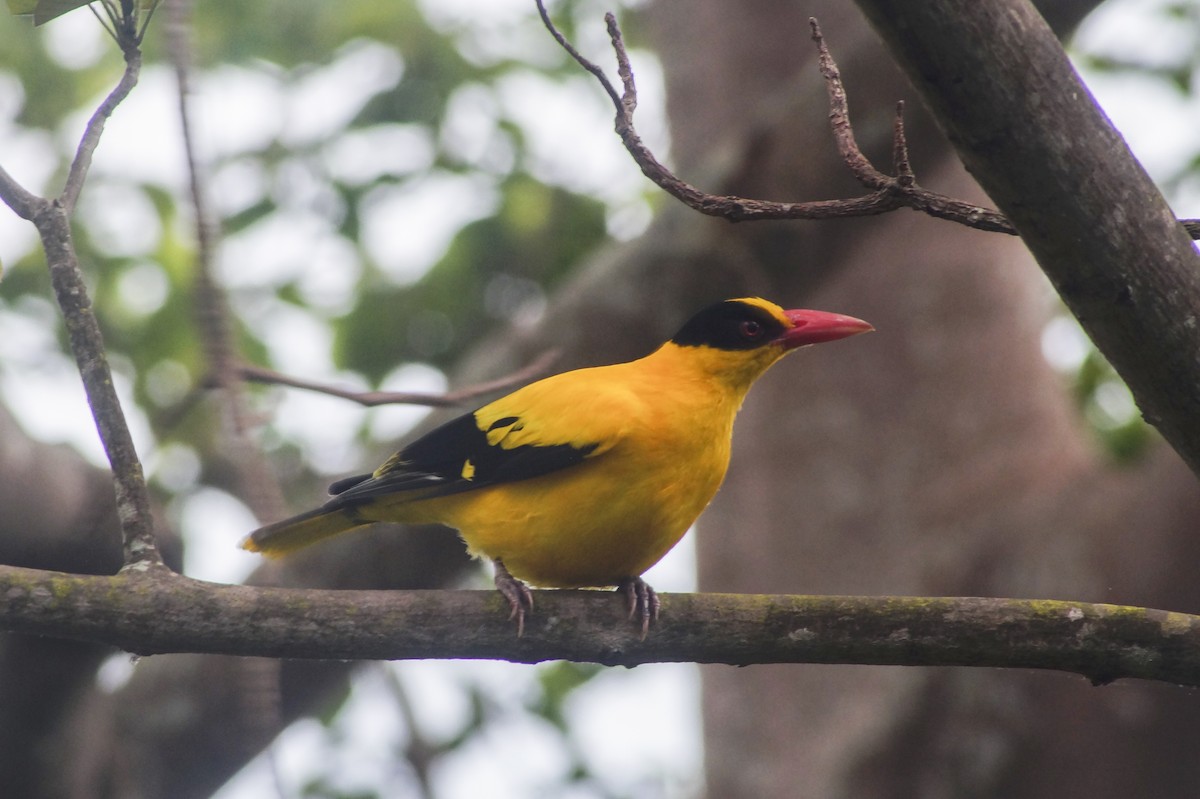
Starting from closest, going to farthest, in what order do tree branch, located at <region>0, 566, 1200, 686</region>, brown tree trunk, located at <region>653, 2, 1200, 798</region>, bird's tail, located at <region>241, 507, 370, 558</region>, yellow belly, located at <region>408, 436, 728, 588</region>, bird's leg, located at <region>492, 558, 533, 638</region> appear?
tree branch, located at <region>0, 566, 1200, 686</region> < bird's leg, located at <region>492, 558, 533, 638</region> < yellow belly, located at <region>408, 436, 728, 588</region> < bird's tail, located at <region>241, 507, 370, 558</region> < brown tree trunk, located at <region>653, 2, 1200, 798</region>

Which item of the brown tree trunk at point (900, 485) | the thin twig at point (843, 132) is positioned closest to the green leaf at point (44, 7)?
the thin twig at point (843, 132)

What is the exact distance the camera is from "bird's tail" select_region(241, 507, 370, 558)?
348 cm

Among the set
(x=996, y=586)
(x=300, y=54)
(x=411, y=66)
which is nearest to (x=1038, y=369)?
(x=996, y=586)

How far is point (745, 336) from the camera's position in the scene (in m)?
3.76

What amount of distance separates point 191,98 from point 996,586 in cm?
389

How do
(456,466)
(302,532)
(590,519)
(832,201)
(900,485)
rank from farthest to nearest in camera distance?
1. (900,485)
2. (302,532)
3. (456,466)
4. (590,519)
5. (832,201)

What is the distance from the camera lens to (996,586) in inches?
203

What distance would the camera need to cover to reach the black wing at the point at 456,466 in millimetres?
3273

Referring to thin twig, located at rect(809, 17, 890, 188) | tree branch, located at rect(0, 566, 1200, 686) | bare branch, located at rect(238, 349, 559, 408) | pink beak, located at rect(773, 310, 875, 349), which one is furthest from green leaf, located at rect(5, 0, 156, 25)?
pink beak, located at rect(773, 310, 875, 349)

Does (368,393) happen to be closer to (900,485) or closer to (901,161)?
(901,161)

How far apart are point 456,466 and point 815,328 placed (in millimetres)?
1117

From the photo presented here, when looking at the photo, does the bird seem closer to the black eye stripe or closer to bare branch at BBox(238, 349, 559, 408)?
the black eye stripe

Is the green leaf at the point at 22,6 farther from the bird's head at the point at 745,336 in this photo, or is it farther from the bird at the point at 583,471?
the bird's head at the point at 745,336

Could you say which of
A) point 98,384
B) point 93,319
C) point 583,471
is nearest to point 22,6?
point 93,319
